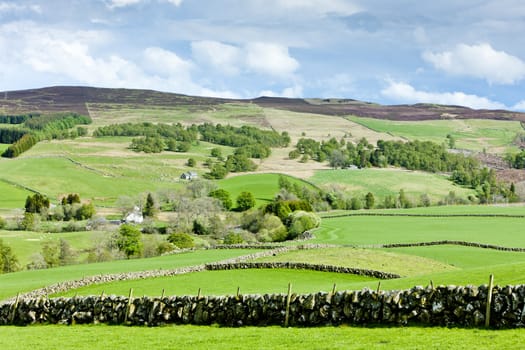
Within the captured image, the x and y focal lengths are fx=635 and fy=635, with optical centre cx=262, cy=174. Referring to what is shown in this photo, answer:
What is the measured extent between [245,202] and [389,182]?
50442 millimetres

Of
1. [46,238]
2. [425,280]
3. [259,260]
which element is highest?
[425,280]

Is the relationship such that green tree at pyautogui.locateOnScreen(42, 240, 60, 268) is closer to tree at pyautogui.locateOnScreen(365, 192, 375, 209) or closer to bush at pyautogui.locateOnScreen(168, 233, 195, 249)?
bush at pyautogui.locateOnScreen(168, 233, 195, 249)

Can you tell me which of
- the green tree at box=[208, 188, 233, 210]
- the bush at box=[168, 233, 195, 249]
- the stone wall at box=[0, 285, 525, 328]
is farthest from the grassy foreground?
the green tree at box=[208, 188, 233, 210]

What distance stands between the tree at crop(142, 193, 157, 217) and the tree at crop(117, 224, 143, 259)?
38006mm

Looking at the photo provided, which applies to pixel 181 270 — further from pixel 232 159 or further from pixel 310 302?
pixel 232 159

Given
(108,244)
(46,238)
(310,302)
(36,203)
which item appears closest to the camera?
(310,302)

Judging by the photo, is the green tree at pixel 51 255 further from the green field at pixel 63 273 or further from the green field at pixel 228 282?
the green field at pixel 228 282

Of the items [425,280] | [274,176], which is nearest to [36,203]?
[274,176]

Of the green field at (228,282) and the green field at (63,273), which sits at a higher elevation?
the green field at (228,282)

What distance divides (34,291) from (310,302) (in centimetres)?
2292

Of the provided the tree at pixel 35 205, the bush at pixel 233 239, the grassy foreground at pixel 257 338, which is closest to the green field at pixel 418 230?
the bush at pixel 233 239

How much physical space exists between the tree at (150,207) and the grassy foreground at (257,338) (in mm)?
103053

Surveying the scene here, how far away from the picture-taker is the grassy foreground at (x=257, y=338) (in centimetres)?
1802

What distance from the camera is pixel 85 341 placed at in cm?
2311
